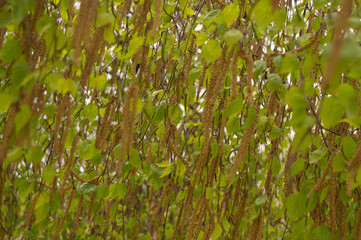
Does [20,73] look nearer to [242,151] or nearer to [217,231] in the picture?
[242,151]

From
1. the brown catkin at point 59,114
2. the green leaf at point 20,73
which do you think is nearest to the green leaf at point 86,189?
the brown catkin at point 59,114

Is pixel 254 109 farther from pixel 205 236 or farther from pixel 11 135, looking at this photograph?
pixel 11 135

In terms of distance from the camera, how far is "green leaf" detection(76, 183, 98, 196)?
3.50 ft

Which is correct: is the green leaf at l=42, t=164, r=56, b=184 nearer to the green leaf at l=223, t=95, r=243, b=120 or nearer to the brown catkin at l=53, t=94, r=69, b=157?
the brown catkin at l=53, t=94, r=69, b=157

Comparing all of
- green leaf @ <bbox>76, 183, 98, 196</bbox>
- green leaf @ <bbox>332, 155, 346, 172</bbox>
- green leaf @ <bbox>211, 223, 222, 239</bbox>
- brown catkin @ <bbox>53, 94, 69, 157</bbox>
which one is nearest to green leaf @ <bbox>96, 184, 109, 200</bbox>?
green leaf @ <bbox>76, 183, 98, 196</bbox>

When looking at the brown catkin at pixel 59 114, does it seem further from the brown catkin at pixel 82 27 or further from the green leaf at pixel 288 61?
the green leaf at pixel 288 61

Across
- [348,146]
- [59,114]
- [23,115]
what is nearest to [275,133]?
[348,146]

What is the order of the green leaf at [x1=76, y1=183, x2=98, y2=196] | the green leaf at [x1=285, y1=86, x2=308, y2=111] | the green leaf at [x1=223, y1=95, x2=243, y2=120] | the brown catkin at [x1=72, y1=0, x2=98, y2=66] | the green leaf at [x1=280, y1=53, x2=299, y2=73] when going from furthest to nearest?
the green leaf at [x1=76, y1=183, x2=98, y2=196]
the green leaf at [x1=223, y1=95, x2=243, y2=120]
the green leaf at [x1=280, y1=53, x2=299, y2=73]
the green leaf at [x1=285, y1=86, x2=308, y2=111]
the brown catkin at [x1=72, y1=0, x2=98, y2=66]

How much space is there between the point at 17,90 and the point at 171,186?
58 centimetres

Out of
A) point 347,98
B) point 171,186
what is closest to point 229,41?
point 347,98

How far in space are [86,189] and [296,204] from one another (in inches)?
20.4

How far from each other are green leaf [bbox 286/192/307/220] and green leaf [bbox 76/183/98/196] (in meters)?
0.48

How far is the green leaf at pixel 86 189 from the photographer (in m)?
1.07

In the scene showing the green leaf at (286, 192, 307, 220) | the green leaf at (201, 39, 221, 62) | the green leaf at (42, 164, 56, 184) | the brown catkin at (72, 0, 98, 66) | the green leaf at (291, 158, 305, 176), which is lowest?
the green leaf at (286, 192, 307, 220)
